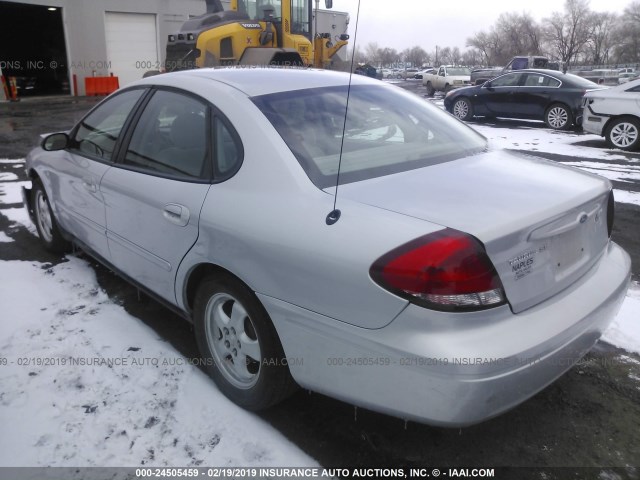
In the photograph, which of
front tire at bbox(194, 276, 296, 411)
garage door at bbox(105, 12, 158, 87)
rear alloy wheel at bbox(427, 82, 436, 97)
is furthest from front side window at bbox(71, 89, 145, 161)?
rear alloy wheel at bbox(427, 82, 436, 97)

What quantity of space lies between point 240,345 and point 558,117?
1260cm

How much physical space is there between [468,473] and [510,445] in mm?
277

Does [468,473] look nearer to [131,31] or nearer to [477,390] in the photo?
[477,390]

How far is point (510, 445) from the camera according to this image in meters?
2.41

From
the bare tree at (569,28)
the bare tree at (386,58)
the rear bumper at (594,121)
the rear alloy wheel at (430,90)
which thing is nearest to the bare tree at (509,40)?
the bare tree at (569,28)

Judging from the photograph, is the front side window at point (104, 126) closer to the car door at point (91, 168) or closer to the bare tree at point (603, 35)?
the car door at point (91, 168)

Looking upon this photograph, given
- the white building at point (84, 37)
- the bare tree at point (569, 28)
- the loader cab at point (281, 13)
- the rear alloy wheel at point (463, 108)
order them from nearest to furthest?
1. the loader cab at point (281, 13)
2. the rear alloy wheel at point (463, 108)
3. the white building at point (84, 37)
4. the bare tree at point (569, 28)

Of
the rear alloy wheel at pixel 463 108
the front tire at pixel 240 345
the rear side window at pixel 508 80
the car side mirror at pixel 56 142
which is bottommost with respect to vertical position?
the front tire at pixel 240 345

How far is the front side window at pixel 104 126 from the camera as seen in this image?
3.41 metres

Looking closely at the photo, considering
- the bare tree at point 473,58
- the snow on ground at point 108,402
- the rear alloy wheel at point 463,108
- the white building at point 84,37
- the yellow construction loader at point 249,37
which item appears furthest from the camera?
the bare tree at point 473,58

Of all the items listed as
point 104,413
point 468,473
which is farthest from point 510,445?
point 104,413

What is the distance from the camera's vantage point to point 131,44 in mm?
23484

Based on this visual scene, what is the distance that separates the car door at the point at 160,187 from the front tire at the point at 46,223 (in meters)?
1.28

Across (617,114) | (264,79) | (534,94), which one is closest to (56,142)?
(264,79)
